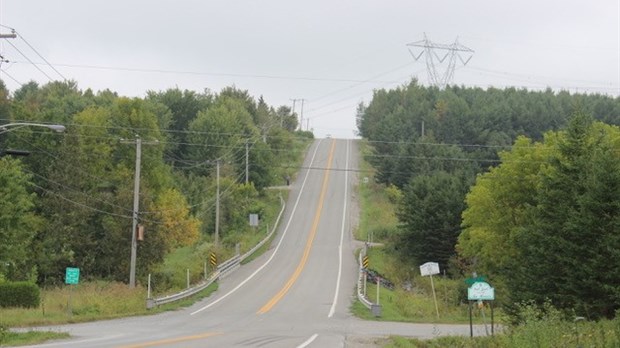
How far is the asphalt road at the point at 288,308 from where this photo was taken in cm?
2530

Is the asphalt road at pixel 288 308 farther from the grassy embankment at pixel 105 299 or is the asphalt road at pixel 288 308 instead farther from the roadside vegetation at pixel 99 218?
the roadside vegetation at pixel 99 218

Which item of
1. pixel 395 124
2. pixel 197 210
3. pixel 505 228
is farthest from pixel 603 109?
pixel 505 228

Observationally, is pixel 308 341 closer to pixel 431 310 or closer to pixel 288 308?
pixel 288 308

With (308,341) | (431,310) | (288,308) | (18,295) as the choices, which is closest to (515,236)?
(431,310)

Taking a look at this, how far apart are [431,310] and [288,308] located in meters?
8.30

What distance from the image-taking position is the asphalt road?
83.0 ft

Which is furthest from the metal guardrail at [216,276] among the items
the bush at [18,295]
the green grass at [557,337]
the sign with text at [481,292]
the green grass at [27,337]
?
the green grass at [557,337]

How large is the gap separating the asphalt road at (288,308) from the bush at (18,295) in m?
5.24

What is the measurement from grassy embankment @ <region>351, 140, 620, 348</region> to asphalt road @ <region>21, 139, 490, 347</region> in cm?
206

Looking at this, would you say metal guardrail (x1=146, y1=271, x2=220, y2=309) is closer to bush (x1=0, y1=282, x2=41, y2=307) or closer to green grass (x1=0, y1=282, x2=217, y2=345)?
green grass (x1=0, y1=282, x2=217, y2=345)

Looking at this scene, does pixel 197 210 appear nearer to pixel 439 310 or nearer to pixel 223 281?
pixel 223 281

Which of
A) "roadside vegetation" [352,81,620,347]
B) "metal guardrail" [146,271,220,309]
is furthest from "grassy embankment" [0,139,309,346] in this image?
"roadside vegetation" [352,81,620,347]

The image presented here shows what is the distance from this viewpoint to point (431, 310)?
4544cm

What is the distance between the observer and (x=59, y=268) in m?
53.1
